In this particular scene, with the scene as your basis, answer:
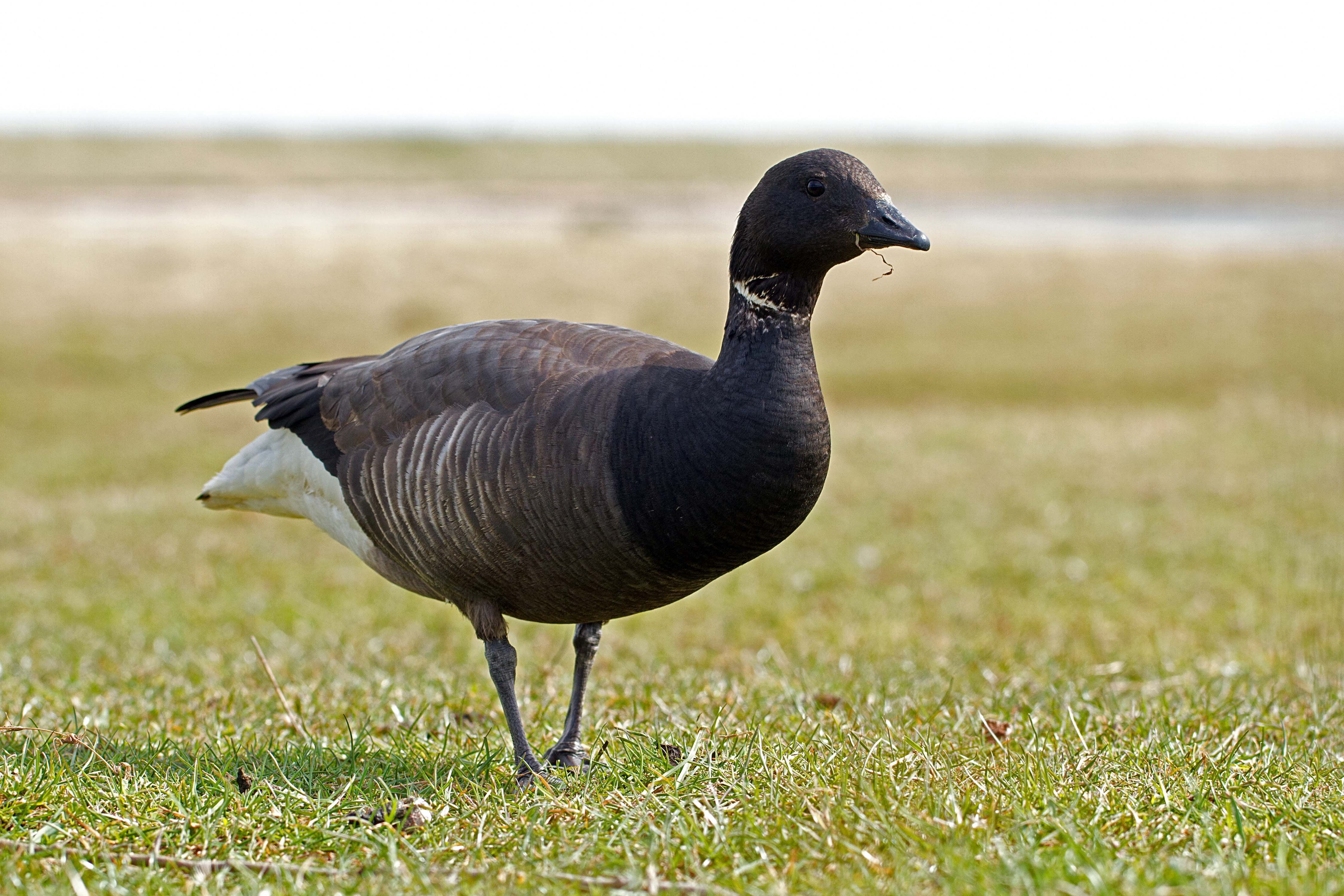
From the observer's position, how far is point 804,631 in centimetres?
790

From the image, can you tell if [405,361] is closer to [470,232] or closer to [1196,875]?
[1196,875]

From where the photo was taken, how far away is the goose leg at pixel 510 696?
438 centimetres

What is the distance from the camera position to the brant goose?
4.02 metres

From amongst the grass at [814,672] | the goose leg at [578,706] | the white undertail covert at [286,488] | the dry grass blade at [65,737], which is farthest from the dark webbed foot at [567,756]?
the dry grass blade at [65,737]

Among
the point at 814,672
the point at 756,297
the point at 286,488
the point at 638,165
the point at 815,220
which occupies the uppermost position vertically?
the point at 638,165

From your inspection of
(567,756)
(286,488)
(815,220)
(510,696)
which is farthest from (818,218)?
(286,488)

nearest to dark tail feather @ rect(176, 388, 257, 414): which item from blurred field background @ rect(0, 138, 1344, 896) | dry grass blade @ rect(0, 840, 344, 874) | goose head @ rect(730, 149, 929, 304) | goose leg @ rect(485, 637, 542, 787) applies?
blurred field background @ rect(0, 138, 1344, 896)

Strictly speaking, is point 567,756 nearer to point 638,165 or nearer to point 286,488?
point 286,488

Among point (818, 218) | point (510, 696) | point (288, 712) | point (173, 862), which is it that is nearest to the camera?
point (173, 862)

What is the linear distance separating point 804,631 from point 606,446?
410 centimetres

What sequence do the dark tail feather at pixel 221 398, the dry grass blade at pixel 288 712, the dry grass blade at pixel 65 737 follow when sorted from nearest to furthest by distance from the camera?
the dry grass blade at pixel 65 737 < the dry grass blade at pixel 288 712 < the dark tail feather at pixel 221 398

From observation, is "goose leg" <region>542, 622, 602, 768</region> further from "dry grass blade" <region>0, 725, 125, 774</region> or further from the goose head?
the goose head

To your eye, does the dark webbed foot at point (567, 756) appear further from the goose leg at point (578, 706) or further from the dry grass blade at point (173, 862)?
the dry grass blade at point (173, 862)

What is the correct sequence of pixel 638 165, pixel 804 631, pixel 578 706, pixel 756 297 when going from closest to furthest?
pixel 756 297
pixel 578 706
pixel 804 631
pixel 638 165
